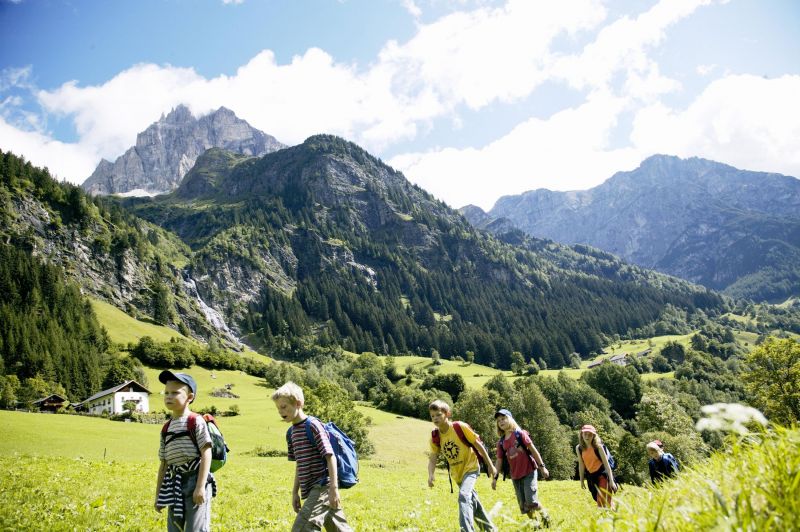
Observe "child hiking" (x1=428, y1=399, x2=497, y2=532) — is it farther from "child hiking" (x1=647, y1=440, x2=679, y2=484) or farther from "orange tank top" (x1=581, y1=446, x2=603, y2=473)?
"child hiking" (x1=647, y1=440, x2=679, y2=484)

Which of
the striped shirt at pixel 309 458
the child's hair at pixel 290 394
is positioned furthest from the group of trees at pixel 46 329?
the child's hair at pixel 290 394

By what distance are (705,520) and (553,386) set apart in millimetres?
117119

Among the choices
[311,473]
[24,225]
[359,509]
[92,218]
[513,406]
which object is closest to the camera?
[311,473]

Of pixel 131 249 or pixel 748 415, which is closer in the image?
pixel 748 415

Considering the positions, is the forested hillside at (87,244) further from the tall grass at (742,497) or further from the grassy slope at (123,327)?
the tall grass at (742,497)

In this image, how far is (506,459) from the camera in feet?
35.0

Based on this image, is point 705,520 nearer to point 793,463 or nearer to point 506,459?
point 793,463

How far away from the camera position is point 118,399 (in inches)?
3024

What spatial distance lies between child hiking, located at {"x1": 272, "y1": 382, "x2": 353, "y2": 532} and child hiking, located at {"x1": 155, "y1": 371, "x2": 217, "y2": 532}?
128 cm

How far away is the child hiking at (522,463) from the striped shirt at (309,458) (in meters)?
4.85

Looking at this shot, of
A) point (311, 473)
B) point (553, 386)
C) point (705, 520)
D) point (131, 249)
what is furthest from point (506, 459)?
point (131, 249)

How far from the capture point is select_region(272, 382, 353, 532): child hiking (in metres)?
6.82

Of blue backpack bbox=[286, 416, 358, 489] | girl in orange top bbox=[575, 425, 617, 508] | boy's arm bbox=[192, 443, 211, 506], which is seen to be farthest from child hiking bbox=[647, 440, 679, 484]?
boy's arm bbox=[192, 443, 211, 506]

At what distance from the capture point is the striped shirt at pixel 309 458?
23.5ft
